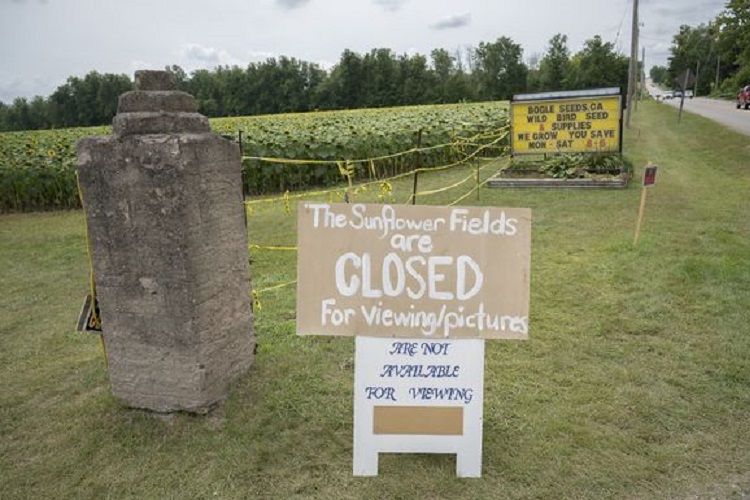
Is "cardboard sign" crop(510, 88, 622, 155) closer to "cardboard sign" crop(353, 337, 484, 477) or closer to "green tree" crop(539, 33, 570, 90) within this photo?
"cardboard sign" crop(353, 337, 484, 477)

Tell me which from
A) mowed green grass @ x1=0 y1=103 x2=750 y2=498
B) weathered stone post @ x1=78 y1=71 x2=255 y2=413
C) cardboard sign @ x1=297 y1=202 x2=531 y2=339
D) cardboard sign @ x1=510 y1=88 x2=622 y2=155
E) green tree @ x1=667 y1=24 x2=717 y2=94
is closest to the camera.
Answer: cardboard sign @ x1=297 y1=202 x2=531 y2=339

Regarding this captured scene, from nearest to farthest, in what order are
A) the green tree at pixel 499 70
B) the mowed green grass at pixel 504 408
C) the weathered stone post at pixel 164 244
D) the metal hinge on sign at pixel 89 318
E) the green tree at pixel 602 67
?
the mowed green grass at pixel 504 408 < the weathered stone post at pixel 164 244 < the metal hinge on sign at pixel 89 318 < the green tree at pixel 602 67 < the green tree at pixel 499 70

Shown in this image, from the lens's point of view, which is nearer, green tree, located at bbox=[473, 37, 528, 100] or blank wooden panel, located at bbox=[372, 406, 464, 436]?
blank wooden panel, located at bbox=[372, 406, 464, 436]

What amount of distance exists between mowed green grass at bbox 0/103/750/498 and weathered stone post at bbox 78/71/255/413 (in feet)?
0.95

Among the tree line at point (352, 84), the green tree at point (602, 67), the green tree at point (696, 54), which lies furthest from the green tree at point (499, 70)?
the green tree at point (696, 54)

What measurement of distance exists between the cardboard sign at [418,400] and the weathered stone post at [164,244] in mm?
1075

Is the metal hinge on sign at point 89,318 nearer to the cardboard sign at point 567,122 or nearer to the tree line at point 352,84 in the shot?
the cardboard sign at point 567,122

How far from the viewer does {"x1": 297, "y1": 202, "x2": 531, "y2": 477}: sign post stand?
9.93 feet

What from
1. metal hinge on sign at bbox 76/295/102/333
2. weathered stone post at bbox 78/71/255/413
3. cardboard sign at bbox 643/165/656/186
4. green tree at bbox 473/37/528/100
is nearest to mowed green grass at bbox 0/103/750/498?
weathered stone post at bbox 78/71/255/413

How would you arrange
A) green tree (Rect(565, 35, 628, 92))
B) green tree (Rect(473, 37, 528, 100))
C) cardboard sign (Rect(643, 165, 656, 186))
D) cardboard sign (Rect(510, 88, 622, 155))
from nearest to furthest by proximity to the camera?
cardboard sign (Rect(643, 165, 656, 186))
cardboard sign (Rect(510, 88, 622, 155))
green tree (Rect(565, 35, 628, 92))
green tree (Rect(473, 37, 528, 100))

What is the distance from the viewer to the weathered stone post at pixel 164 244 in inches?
131

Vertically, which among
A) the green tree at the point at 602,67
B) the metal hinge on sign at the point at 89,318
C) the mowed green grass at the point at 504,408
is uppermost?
the green tree at the point at 602,67

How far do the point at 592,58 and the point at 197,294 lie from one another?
233ft

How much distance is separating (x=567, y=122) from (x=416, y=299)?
36.1 ft
